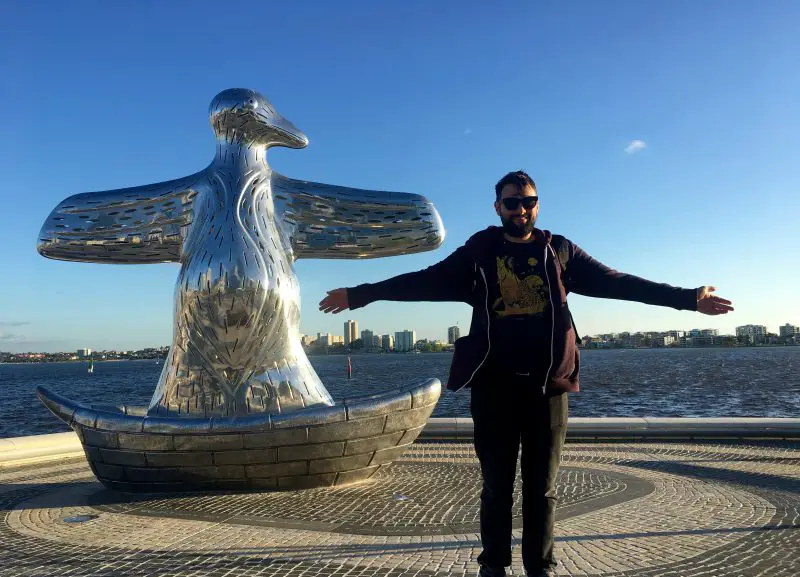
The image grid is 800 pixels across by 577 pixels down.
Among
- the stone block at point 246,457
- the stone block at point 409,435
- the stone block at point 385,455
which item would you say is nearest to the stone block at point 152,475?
the stone block at point 246,457

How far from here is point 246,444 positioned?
20.3 ft

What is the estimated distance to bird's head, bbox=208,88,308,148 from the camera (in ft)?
24.3

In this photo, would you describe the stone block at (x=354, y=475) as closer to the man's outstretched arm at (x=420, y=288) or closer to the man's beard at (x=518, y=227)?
the man's outstretched arm at (x=420, y=288)

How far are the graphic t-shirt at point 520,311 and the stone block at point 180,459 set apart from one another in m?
4.05

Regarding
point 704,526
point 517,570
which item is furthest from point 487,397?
point 704,526

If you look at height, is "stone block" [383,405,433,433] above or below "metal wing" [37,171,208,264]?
below

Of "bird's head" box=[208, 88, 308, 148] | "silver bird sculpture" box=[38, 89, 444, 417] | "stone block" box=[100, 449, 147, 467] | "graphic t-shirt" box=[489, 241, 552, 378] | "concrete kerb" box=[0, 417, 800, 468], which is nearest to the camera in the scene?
"graphic t-shirt" box=[489, 241, 552, 378]

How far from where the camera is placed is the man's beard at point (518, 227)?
3.41 metres

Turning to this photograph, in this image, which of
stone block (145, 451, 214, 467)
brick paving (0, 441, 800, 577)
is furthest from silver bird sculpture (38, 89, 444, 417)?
brick paving (0, 441, 800, 577)

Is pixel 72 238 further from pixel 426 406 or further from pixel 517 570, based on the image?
pixel 517 570

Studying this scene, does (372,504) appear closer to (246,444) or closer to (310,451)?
(310,451)

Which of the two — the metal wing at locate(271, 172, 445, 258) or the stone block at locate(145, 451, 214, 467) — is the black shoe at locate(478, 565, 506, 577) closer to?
the stone block at locate(145, 451, 214, 467)

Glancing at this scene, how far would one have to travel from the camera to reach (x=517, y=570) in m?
4.16

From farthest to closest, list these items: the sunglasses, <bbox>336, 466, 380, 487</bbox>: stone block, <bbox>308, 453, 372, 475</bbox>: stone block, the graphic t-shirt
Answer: <bbox>336, 466, 380, 487</bbox>: stone block
<bbox>308, 453, 372, 475</bbox>: stone block
the sunglasses
the graphic t-shirt
